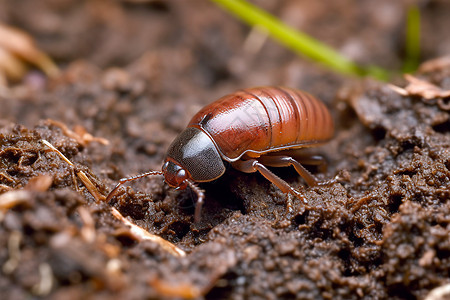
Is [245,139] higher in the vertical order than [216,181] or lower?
higher

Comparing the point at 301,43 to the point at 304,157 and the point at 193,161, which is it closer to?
the point at 304,157

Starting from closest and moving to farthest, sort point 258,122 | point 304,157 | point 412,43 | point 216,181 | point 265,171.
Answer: point 265,171
point 258,122
point 216,181
point 304,157
point 412,43

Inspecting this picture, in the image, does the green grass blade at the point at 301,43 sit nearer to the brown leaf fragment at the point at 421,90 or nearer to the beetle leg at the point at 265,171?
the brown leaf fragment at the point at 421,90

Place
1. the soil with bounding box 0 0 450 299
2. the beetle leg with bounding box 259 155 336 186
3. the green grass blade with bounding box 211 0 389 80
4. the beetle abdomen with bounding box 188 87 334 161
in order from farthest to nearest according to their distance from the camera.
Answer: the green grass blade with bounding box 211 0 389 80 < the beetle leg with bounding box 259 155 336 186 < the beetle abdomen with bounding box 188 87 334 161 < the soil with bounding box 0 0 450 299

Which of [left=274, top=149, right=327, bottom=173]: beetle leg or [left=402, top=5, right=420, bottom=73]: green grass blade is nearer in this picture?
[left=274, top=149, right=327, bottom=173]: beetle leg

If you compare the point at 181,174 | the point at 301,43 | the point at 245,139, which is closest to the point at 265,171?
the point at 245,139

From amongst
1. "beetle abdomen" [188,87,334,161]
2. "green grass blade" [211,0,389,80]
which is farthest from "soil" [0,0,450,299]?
"beetle abdomen" [188,87,334,161]

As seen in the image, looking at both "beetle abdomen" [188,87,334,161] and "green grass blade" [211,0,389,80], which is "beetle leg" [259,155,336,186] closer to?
"beetle abdomen" [188,87,334,161]

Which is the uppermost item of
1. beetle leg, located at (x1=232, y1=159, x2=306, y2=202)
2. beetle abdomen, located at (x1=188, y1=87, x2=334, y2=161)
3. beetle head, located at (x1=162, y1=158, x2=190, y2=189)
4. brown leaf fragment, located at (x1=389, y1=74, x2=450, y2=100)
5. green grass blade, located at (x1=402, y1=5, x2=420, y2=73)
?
green grass blade, located at (x1=402, y1=5, x2=420, y2=73)

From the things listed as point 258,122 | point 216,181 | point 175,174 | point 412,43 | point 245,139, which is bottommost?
point 216,181
